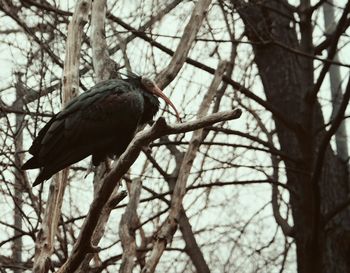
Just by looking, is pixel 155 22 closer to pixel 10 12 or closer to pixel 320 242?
pixel 10 12

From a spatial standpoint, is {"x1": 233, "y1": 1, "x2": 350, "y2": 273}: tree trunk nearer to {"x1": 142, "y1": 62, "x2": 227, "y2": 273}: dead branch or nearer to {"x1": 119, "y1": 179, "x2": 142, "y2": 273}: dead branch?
{"x1": 142, "y1": 62, "x2": 227, "y2": 273}: dead branch

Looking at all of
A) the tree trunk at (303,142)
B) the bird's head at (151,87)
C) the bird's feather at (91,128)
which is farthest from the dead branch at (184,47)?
the tree trunk at (303,142)

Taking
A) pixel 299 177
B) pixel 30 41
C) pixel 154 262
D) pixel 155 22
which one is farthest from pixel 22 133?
pixel 299 177

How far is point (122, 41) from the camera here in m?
8.06

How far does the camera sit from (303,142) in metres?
8.08

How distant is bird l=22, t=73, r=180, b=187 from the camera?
6.05 m

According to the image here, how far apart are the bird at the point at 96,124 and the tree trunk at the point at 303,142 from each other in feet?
5.70

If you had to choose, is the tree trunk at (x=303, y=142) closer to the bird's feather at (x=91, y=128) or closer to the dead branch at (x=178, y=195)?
the dead branch at (x=178, y=195)

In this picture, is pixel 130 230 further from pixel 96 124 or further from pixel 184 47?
pixel 184 47

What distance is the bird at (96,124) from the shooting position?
6047 millimetres

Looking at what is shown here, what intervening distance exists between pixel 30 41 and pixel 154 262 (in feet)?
8.44

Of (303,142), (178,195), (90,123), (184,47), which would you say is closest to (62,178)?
(90,123)


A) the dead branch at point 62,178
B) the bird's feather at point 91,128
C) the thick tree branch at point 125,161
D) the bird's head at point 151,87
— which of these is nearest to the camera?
the thick tree branch at point 125,161

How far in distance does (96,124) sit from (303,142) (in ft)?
8.46
